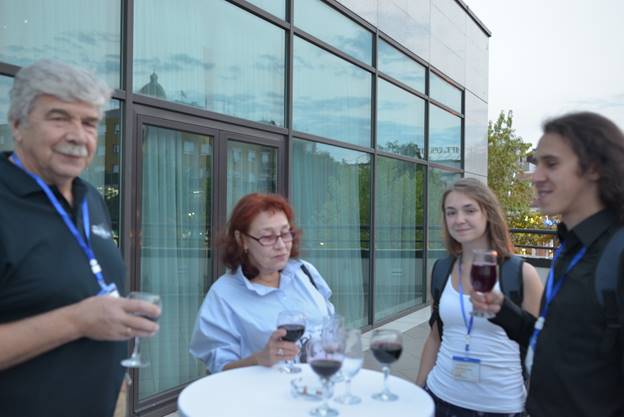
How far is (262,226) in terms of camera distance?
2533 mm

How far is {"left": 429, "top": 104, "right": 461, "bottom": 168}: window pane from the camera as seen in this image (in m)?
9.85

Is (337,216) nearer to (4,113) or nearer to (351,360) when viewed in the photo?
(4,113)

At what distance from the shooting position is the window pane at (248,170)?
5.10m

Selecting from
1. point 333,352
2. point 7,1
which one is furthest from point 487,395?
point 7,1

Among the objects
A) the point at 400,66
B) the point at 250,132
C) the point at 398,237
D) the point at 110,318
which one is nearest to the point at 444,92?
the point at 400,66

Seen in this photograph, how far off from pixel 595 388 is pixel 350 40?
621cm

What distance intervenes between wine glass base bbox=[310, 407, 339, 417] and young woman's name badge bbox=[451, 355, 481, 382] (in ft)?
3.00

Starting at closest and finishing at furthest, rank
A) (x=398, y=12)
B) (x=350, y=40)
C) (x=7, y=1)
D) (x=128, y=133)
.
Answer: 1. (x=7, y=1)
2. (x=128, y=133)
3. (x=350, y=40)
4. (x=398, y=12)

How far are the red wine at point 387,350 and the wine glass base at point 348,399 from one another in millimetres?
165

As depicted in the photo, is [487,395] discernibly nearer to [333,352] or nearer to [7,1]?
[333,352]

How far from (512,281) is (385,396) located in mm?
967

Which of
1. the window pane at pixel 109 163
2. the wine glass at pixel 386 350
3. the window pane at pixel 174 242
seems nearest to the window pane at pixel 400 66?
the window pane at pixel 174 242

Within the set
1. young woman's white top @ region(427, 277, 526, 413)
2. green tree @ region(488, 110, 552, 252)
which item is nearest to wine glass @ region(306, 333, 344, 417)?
young woman's white top @ region(427, 277, 526, 413)

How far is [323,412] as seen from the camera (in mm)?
1771
